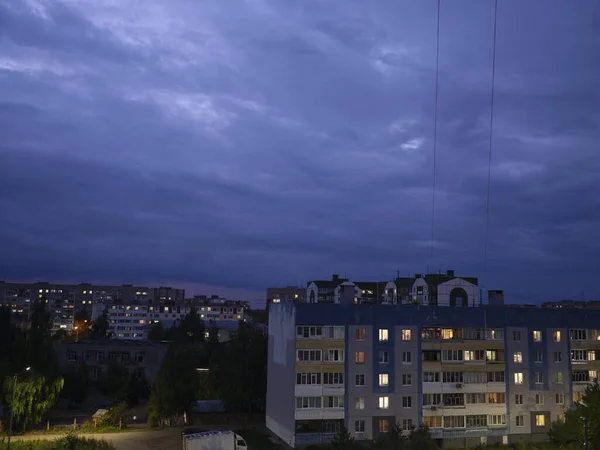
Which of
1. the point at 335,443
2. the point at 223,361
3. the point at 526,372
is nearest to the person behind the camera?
the point at 335,443

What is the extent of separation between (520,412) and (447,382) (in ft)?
26.0

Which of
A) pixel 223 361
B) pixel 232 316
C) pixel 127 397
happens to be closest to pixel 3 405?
pixel 127 397

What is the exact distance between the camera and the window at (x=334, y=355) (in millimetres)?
48656

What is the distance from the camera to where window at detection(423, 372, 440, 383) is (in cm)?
5075

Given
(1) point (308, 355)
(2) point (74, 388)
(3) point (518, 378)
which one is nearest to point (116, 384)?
(2) point (74, 388)

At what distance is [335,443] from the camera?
126 ft

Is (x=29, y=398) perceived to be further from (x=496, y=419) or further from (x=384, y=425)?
(x=496, y=419)

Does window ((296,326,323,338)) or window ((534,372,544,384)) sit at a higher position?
window ((296,326,323,338))

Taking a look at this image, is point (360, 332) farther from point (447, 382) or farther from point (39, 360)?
point (39, 360)

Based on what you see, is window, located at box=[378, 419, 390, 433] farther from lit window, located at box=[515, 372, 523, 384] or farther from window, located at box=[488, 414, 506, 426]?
lit window, located at box=[515, 372, 523, 384]

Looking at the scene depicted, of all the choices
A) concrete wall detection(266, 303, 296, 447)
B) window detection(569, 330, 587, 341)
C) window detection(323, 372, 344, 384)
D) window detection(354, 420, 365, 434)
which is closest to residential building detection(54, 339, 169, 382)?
concrete wall detection(266, 303, 296, 447)

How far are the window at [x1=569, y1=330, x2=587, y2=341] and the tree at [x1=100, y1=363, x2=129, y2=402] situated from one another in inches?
1945

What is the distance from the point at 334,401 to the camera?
47969 mm

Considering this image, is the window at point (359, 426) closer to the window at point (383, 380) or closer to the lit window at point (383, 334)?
the window at point (383, 380)
